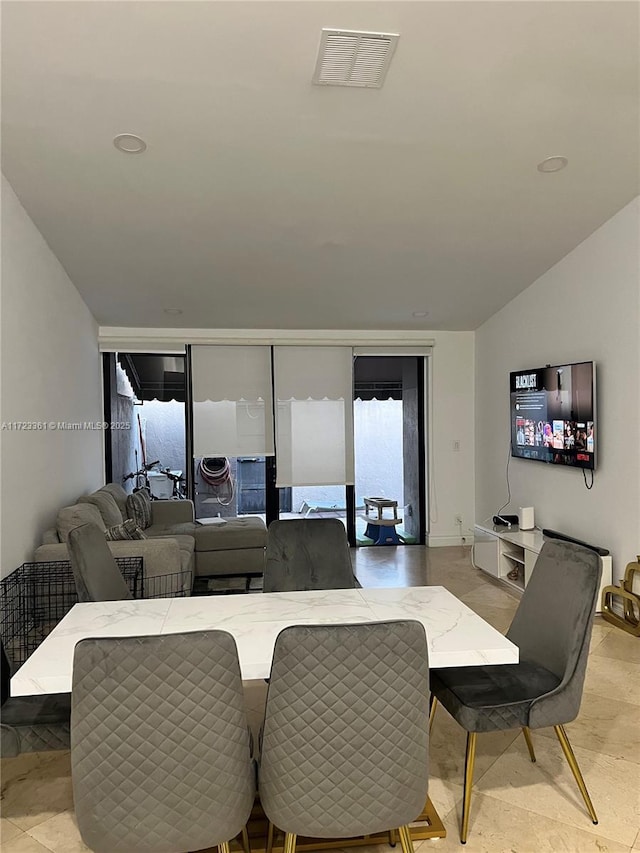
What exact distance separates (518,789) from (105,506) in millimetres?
3481

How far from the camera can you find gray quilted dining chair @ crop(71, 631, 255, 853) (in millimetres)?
1421

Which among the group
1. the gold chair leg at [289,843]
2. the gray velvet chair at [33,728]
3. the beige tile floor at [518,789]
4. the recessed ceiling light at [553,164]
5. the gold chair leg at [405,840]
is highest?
the recessed ceiling light at [553,164]

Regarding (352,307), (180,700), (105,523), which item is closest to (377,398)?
(352,307)

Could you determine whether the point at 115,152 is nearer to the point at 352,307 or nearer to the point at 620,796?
the point at 352,307

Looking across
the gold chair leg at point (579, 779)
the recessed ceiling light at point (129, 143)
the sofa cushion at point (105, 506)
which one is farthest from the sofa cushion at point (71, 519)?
the gold chair leg at point (579, 779)

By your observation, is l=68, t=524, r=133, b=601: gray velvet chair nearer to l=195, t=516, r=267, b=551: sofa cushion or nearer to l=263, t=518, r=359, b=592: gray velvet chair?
l=263, t=518, r=359, b=592: gray velvet chair

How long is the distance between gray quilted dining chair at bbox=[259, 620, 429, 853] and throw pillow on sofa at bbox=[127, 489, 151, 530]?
4178 mm

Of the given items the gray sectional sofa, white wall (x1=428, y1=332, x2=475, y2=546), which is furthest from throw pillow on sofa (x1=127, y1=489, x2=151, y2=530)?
white wall (x1=428, y1=332, x2=475, y2=546)

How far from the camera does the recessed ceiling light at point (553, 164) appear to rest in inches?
135

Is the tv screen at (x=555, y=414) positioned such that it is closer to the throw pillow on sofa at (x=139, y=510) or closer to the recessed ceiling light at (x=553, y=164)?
the recessed ceiling light at (x=553, y=164)

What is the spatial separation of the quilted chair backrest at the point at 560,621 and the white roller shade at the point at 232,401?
14.7 feet

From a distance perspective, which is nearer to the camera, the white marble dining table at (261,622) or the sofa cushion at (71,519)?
the white marble dining table at (261,622)

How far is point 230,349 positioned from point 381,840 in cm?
520

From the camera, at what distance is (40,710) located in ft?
6.66
